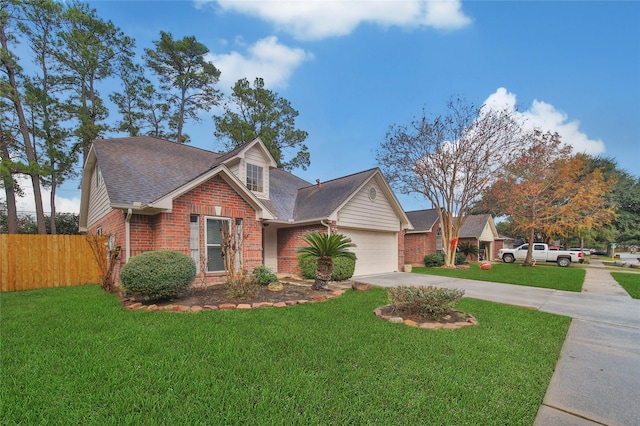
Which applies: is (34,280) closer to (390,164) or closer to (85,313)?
(85,313)

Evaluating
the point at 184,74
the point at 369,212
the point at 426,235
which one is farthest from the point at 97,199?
the point at 426,235

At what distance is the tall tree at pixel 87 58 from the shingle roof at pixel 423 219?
23362 millimetres

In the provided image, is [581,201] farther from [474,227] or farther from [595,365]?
[595,365]

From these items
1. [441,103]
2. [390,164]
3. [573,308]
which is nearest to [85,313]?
[573,308]

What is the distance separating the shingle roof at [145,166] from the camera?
30.2 feet

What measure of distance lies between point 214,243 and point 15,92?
1470 centimetres

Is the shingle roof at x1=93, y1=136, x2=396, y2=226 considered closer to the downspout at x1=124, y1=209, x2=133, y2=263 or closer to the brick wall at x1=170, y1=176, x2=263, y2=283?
the downspout at x1=124, y1=209, x2=133, y2=263

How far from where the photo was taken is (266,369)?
11.2 ft

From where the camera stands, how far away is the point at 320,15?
876cm

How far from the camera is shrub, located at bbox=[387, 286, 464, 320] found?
560 centimetres

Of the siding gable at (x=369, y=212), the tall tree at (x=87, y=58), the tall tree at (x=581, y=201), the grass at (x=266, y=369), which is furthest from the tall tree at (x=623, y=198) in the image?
the tall tree at (x=87, y=58)

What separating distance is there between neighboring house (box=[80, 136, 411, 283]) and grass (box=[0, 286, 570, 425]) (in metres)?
3.51

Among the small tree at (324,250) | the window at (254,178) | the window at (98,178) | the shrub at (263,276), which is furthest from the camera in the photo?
the window at (254,178)

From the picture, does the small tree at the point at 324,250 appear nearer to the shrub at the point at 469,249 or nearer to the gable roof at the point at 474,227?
the shrub at the point at 469,249
